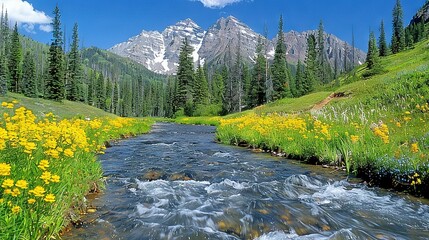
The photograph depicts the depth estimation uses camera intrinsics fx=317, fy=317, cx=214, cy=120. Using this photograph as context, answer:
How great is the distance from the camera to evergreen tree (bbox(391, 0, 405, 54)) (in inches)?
3637

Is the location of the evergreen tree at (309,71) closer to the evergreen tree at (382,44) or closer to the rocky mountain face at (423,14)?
the evergreen tree at (382,44)

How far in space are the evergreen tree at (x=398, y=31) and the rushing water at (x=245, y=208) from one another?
329 ft

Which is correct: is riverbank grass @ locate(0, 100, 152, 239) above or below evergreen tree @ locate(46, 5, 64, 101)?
below

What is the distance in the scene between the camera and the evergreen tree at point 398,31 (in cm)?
9238

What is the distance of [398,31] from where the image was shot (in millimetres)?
98625

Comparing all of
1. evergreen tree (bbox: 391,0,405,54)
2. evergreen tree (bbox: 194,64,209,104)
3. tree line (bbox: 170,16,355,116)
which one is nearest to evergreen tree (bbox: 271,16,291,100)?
tree line (bbox: 170,16,355,116)

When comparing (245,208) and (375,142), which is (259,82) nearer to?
(375,142)

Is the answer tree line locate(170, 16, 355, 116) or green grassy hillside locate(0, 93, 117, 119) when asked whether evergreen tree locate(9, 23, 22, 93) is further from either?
tree line locate(170, 16, 355, 116)

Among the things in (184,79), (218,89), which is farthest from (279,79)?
(218,89)

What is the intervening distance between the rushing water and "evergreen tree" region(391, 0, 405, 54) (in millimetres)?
100346

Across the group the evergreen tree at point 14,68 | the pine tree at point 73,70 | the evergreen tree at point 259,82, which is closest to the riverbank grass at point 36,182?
the evergreen tree at point 259,82

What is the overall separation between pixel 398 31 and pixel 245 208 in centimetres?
11248

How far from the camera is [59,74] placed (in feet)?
209

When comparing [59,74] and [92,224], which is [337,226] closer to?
[92,224]
